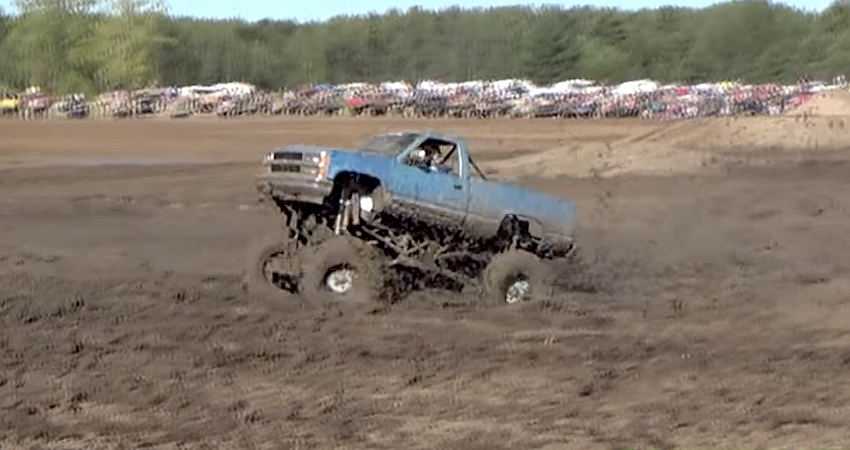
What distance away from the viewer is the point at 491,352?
43.8 feet

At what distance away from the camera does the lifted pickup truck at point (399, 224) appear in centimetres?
1544

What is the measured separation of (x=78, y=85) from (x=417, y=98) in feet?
106

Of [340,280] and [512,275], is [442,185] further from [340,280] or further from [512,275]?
[340,280]

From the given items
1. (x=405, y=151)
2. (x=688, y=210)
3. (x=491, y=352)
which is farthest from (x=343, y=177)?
(x=688, y=210)

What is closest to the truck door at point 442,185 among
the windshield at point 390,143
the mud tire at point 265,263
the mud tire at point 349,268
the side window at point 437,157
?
the side window at point 437,157

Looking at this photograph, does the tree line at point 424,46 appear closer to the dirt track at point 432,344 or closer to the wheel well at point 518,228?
the dirt track at point 432,344

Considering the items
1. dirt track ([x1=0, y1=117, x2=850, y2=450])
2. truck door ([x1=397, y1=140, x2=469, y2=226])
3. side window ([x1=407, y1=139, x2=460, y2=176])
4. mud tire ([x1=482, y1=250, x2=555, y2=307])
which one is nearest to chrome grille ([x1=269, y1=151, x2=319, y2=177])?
truck door ([x1=397, y1=140, x2=469, y2=226])

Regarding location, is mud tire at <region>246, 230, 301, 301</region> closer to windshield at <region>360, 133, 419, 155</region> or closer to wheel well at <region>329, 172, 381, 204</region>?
wheel well at <region>329, 172, 381, 204</region>

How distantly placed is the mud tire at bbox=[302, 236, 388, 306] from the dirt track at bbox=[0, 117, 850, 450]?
32cm

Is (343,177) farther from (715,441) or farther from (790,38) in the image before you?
(790,38)

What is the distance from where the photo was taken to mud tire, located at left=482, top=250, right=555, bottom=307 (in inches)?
637

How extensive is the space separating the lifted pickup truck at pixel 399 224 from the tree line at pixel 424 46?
3571 inches

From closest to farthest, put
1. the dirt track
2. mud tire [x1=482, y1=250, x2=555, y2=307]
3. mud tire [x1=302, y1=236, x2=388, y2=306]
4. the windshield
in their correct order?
the dirt track < mud tire [x1=302, y1=236, x2=388, y2=306] < the windshield < mud tire [x1=482, y1=250, x2=555, y2=307]

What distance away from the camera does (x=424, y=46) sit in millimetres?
131000
